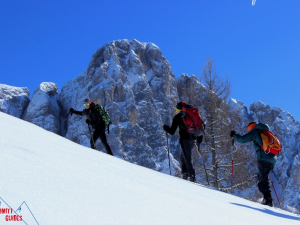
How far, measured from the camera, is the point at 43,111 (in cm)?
6638

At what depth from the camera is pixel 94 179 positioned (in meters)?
2.08

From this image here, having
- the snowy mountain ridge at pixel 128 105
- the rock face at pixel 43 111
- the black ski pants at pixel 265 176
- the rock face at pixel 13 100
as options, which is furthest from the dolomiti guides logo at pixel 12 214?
the rock face at pixel 13 100

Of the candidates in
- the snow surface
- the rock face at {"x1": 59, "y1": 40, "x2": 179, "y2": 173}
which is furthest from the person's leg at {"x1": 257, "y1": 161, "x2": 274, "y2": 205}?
the rock face at {"x1": 59, "y1": 40, "x2": 179, "y2": 173}

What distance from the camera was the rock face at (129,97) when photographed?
66.6 metres

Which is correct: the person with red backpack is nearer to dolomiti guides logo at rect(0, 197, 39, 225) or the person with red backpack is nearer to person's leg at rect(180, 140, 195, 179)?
person's leg at rect(180, 140, 195, 179)

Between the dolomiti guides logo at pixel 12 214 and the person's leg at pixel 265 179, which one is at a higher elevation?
the person's leg at pixel 265 179

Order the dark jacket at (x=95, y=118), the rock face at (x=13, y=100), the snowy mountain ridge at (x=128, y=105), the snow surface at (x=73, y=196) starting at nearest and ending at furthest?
the snow surface at (x=73, y=196)
the dark jacket at (x=95, y=118)
the rock face at (x=13, y=100)
the snowy mountain ridge at (x=128, y=105)

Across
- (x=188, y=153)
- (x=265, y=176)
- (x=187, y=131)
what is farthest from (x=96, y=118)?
(x=265, y=176)

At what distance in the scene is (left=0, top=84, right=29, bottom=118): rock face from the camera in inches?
2514

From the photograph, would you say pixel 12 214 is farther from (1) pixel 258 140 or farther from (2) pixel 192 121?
(2) pixel 192 121

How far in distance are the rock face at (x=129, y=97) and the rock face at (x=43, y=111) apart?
356cm

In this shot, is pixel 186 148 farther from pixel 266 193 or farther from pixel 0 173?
pixel 0 173

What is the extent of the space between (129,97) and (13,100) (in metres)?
29.2

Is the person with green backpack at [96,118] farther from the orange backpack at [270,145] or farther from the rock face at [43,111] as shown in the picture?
the rock face at [43,111]
